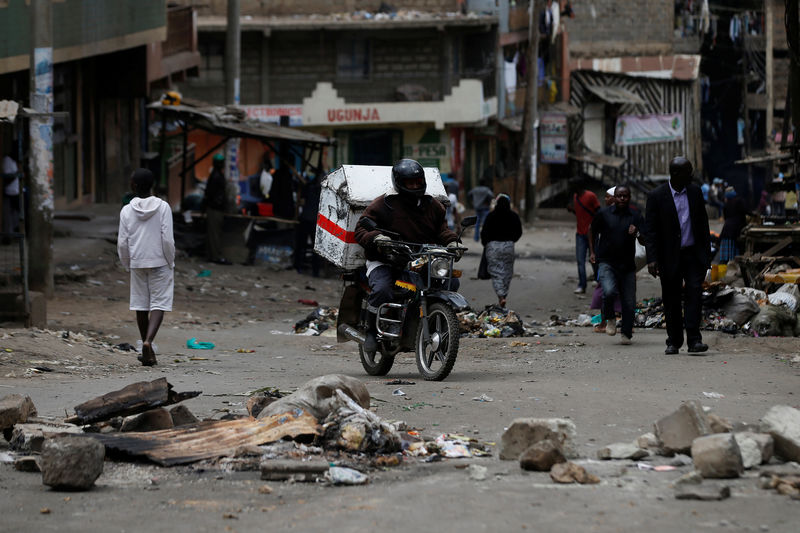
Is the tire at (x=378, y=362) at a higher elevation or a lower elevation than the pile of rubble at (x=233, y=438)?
lower

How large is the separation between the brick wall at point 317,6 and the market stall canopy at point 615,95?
937 cm

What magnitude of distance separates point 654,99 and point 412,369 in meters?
46.0

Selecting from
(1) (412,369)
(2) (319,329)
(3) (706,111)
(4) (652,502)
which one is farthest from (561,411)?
(3) (706,111)

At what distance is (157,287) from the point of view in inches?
439

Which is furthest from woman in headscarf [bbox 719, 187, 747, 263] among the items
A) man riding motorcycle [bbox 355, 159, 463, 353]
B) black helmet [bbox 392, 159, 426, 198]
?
black helmet [bbox 392, 159, 426, 198]

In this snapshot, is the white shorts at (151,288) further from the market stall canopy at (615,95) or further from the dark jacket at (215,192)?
the market stall canopy at (615,95)

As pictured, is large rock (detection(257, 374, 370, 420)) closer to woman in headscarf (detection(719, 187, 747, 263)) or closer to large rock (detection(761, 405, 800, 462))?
large rock (detection(761, 405, 800, 462))

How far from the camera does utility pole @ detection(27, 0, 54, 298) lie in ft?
49.9

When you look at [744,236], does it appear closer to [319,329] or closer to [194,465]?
[319,329]

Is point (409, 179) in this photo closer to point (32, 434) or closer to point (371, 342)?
point (371, 342)

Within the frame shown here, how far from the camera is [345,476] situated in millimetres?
6098

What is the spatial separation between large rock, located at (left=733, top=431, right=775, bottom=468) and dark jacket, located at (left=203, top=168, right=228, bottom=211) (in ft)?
56.0

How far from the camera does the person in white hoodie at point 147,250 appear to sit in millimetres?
11023

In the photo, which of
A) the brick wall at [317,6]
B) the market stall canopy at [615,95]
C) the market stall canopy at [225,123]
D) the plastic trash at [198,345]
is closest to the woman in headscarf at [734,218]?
the market stall canopy at [225,123]
